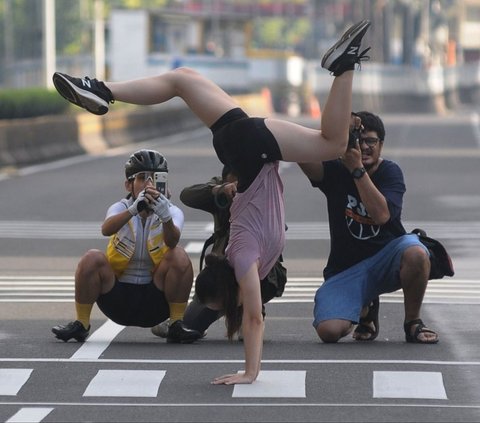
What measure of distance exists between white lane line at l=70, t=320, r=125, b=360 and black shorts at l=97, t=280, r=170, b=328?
0.66 ft

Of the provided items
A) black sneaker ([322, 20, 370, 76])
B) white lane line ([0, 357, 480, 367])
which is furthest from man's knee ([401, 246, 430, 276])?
black sneaker ([322, 20, 370, 76])

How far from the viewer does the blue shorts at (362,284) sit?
1062 centimetres

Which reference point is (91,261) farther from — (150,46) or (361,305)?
(150,46)

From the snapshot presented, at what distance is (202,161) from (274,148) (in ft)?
89.1

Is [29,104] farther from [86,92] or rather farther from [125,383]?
[125,383]

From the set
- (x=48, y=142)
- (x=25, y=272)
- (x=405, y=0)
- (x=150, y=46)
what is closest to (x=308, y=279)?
(x=25, y=272)

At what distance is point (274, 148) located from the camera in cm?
918

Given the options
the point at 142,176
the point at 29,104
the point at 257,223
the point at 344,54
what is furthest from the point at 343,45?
the point at 29,104

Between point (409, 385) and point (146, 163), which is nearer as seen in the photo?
point (409, 385)

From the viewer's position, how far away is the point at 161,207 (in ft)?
33.4

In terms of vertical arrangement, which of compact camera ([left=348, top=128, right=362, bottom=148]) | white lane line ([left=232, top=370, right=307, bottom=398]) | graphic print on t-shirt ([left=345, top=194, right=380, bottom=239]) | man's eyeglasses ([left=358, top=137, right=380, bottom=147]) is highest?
compact camera ([left=348, top=128, right=362, bottom=148])

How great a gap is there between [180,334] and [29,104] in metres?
39.0

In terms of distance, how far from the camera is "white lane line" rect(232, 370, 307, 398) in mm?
8797

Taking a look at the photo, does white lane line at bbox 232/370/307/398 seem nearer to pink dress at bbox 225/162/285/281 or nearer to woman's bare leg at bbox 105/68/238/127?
pink dress at bbox 225/162/285/281
